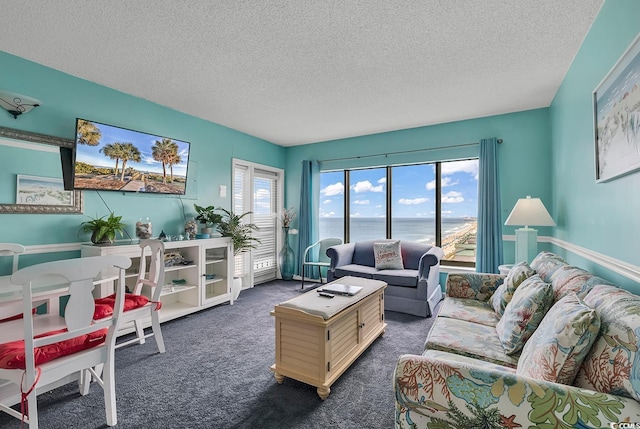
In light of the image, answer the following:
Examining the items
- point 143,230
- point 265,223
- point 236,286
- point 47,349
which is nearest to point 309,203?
point 265,223

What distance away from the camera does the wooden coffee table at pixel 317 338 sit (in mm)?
1950

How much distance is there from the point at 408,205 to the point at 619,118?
3.29 m

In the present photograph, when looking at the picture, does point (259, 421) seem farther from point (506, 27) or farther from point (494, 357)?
point (506, 27)

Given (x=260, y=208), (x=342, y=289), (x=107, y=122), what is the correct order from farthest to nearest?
(x=260, y=208)
(x=107, y=122)
(x=342, y=289)

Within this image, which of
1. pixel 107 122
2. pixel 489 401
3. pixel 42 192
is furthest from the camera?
pixel 107 122

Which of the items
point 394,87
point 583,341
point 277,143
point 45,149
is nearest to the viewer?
point 583,341

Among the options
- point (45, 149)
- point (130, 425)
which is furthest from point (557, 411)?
point (45, 149)

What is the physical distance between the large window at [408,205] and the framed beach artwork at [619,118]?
Answer: 2386mm

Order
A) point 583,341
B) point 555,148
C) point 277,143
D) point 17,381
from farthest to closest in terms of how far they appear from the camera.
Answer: point 277,143, point 555,148, point 17,381, point 583,341

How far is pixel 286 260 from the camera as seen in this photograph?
5586mm

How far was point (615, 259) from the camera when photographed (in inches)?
67.6

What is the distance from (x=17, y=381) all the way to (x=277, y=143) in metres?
4.77

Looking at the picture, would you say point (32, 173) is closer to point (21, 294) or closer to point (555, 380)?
point (21, 294)

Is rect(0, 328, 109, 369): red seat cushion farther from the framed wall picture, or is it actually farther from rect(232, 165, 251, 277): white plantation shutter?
rect(232, 165, 251, 277): white plantation shutter
